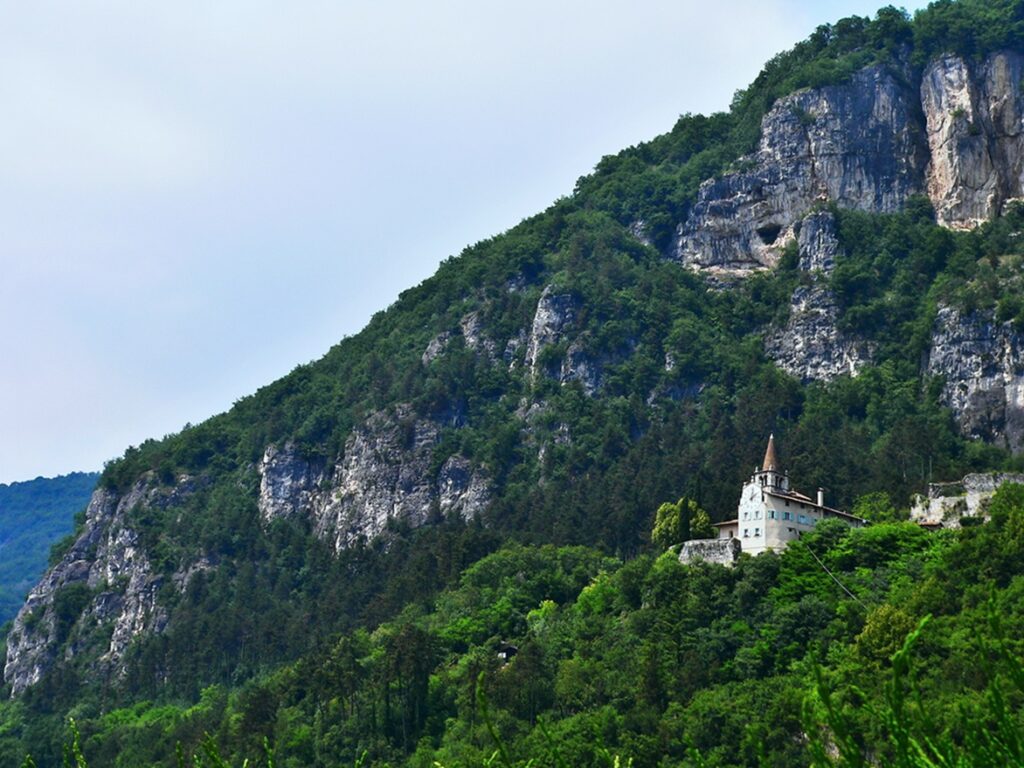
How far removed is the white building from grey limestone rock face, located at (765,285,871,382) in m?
39.4

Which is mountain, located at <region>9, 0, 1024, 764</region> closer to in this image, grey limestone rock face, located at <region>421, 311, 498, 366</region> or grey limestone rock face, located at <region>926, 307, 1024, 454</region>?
grey limestone rock face, located at <region>926, 307, 1024, 454</region>

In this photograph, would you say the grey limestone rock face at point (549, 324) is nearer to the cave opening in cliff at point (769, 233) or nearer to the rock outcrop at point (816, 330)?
the rock outcrop at point (816, 330)

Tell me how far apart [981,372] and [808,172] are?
2924 cm

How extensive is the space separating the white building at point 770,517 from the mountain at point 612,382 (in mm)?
15021

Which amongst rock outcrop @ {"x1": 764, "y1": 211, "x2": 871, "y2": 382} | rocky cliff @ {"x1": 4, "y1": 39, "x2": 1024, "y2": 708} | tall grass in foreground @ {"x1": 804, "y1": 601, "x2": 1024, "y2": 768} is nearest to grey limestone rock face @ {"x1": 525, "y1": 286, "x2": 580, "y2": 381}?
rocky cliff @ {"x1": 4, "y1": 39, "x2": 1024, "y2": 708}

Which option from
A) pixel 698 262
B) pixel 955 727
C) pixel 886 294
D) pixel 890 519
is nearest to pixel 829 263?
pixel 886 294

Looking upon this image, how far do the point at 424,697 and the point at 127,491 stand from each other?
7118cm

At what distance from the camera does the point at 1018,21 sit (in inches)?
4870

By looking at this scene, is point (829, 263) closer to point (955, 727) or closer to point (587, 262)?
point (587, 262)

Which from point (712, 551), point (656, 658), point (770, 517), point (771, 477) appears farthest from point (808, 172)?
point (656, 658)

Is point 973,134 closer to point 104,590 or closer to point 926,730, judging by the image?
point 104,590

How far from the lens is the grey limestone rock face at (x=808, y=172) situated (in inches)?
4766

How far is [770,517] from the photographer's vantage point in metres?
68.4

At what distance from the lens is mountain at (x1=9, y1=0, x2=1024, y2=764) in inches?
3915
